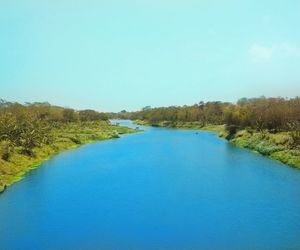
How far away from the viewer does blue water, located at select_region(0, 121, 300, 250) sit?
24.2 metres

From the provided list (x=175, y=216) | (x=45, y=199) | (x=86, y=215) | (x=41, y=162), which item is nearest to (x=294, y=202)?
(x=175, y=216)

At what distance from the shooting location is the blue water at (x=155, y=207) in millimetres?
Result: 24250

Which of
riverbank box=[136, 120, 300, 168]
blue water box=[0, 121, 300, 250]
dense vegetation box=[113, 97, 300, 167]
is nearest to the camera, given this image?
blue water box=[0, 121, 300, 250]

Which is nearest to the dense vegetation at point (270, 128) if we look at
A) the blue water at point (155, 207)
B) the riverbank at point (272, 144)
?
the riverbank at point (272, 144)

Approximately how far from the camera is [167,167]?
169 ft

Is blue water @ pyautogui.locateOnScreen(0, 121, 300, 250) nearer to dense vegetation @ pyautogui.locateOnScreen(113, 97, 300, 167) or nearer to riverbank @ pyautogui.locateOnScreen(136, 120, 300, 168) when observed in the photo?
riverbank @ pyautogui.locateOnScreen(136, 120, 300, 168)

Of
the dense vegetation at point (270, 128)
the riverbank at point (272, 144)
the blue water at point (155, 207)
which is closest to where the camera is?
the blue water at point (155, 207)

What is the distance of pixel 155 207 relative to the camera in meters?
31.6

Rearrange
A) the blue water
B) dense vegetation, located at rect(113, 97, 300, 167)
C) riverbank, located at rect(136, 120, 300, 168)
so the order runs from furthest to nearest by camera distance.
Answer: dense vegetation, located at rect(113, 97, 300, 167) → riverbank, located at rect(136, 120, 300, 168) → the blue water

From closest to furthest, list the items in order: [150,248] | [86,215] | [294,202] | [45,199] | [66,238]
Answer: [150,248] < [66,238] < [86,215] < [294,202] < [45,199]

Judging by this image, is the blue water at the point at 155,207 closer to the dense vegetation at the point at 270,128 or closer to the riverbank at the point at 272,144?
the riverbank at the point at 272,144

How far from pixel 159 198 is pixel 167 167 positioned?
55.6 ft

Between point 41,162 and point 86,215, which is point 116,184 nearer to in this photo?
point 86,215

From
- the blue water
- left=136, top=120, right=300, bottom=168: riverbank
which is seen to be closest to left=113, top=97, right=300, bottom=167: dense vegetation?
left=136, top=120, right=300, bottom=168: riverbank
